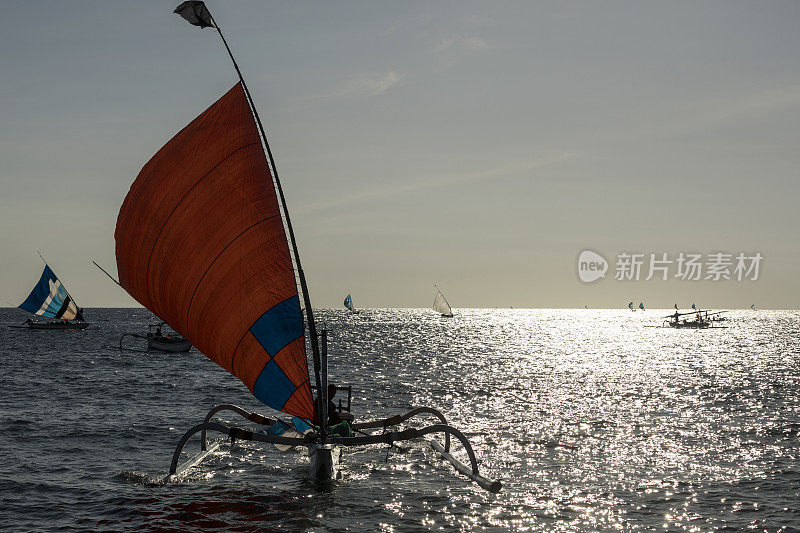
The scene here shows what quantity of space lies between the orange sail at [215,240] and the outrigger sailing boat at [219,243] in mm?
23

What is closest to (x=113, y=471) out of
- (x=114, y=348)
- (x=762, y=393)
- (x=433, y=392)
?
(x=433, y=392)

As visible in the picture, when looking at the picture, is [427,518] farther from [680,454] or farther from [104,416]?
[104,416]

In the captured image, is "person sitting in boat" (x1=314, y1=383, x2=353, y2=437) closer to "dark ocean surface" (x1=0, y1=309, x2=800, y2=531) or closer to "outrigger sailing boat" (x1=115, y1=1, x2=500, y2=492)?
"dark ocean surface" (x1=0, y1=309, x2=800, y2=531)

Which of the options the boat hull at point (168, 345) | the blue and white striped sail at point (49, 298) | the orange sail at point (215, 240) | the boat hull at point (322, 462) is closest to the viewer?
the orange sail at point (215, 240)

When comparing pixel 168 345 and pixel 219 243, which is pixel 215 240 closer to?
pixel 219 243

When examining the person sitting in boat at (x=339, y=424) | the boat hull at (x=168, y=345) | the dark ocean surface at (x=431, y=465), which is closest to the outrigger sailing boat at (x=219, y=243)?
the person sitting in boat at (x=339, y=424)

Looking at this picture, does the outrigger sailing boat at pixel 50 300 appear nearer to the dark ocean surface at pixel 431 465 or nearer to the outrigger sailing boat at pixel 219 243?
the dark ocean surface at pixel 431 465

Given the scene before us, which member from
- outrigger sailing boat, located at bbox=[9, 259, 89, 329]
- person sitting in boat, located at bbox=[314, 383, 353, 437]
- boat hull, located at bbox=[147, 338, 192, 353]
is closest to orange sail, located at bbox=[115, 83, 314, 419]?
person sitting in boat, located at bbox=[314, 383, 353, 437]

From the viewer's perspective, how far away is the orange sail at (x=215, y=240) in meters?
15.1

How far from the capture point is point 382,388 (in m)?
47.6

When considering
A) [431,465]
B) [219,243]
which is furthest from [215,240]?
[431,465]

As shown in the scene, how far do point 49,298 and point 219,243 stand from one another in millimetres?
93825

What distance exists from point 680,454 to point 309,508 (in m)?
14.7

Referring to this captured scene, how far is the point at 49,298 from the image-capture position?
316 ft
